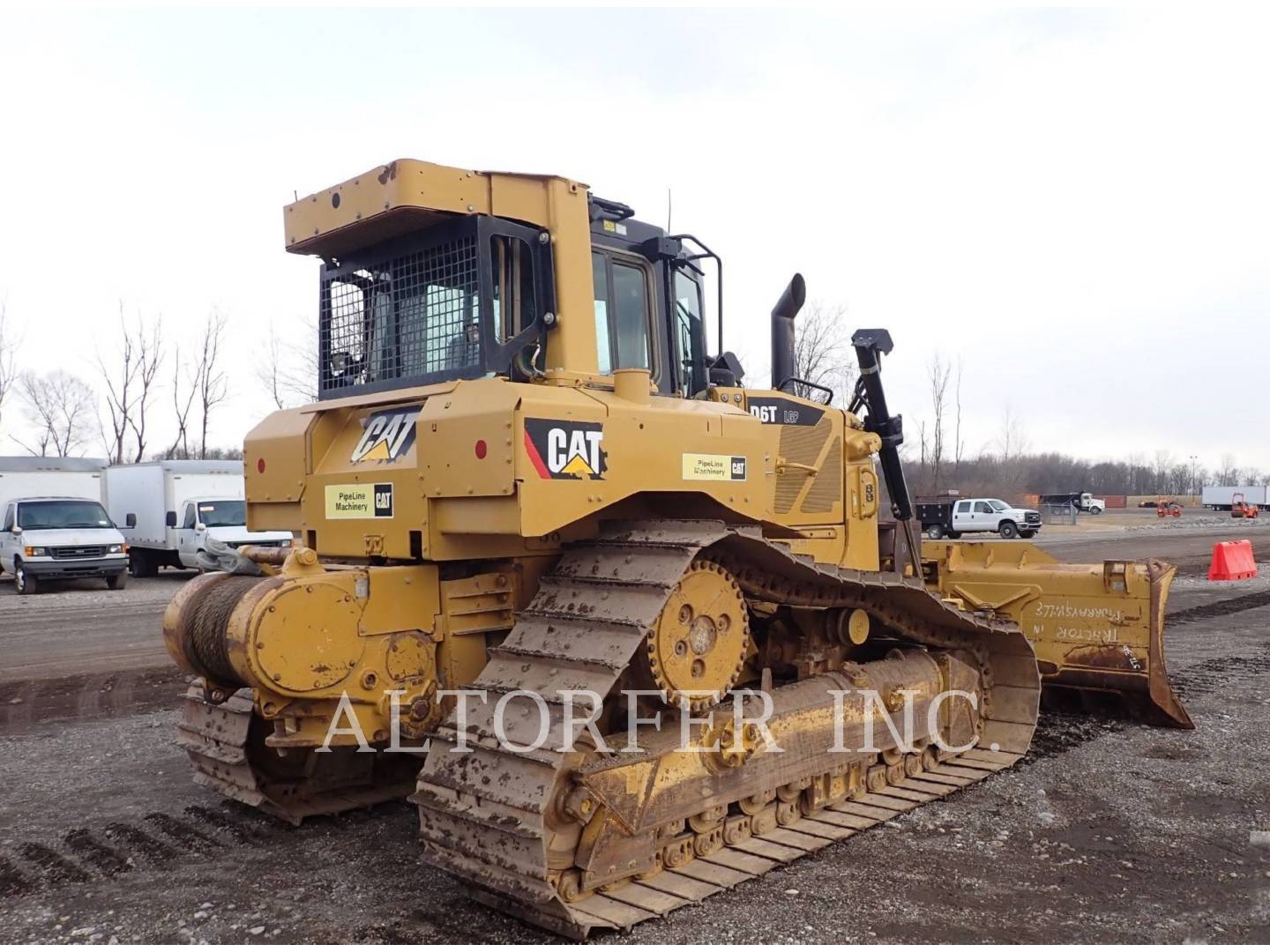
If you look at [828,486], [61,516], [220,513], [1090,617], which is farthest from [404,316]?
[61,516]

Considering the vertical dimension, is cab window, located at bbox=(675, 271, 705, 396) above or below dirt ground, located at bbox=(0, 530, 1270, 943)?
above

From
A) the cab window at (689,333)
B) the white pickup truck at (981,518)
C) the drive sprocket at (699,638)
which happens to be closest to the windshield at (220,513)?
the cab window at (689,333)

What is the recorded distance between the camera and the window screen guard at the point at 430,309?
18.0 feet

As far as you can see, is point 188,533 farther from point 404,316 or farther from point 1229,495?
point 1229,495

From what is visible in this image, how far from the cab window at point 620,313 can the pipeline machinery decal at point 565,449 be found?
843 millimetres

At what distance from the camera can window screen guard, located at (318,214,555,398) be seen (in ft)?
18.0

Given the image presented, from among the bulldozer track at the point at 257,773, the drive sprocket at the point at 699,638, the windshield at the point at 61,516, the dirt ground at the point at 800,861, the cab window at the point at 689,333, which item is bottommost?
the dirt ground at the point at 800,861

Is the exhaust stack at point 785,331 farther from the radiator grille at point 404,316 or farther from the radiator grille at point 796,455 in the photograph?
the radiator grille at point 404,316

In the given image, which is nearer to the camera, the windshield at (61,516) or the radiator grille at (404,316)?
the radiator grille at (404,316)

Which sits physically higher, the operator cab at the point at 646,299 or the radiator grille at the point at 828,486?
the operator cab at the point at 646,299

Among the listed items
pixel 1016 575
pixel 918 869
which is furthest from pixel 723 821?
pixel 1016 575

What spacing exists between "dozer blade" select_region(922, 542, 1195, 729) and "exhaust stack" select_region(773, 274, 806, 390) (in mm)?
2556

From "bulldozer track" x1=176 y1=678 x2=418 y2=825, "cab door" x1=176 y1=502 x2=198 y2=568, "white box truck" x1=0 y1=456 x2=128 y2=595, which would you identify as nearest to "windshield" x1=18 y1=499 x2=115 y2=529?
"white box truck" x1=0 y1=456 x2=128 y2=595

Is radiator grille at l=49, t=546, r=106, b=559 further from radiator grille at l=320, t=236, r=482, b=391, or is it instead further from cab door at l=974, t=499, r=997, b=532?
cab door at l=974, t=499, r=997, b=532
